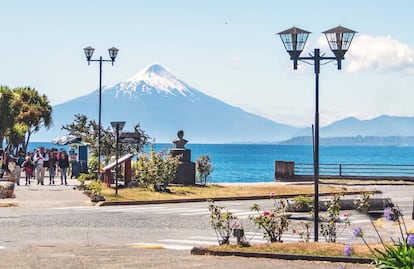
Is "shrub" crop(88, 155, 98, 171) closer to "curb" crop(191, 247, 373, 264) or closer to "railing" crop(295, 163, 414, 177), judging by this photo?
"railing" crop(295, 163, 414, 177)

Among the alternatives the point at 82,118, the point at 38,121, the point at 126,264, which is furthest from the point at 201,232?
the point at 38,121

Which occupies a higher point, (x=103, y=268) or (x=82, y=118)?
(x=82, y=118)

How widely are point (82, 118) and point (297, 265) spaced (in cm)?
4921

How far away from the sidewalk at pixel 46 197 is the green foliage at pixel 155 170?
105 inches

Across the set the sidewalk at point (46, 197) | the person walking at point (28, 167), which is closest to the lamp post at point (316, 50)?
the sidewalk at point (46, 197)

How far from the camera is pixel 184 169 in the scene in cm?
3912

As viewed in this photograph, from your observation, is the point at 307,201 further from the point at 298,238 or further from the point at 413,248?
the point at 413,248

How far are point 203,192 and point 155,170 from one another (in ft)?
7.07

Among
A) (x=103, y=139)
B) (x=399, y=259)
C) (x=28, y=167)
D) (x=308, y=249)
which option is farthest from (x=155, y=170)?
(x=399, y=259)

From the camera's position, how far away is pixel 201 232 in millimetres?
21391

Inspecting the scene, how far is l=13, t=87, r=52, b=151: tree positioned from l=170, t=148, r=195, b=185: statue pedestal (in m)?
33.6

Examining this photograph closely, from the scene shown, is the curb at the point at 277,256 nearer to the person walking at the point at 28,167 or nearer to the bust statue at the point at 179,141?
the bust statue at the point at 179,141

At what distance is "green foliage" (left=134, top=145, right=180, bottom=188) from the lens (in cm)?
3506

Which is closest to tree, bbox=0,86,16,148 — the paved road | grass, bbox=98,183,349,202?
grass, bbox=98,183,349,202
